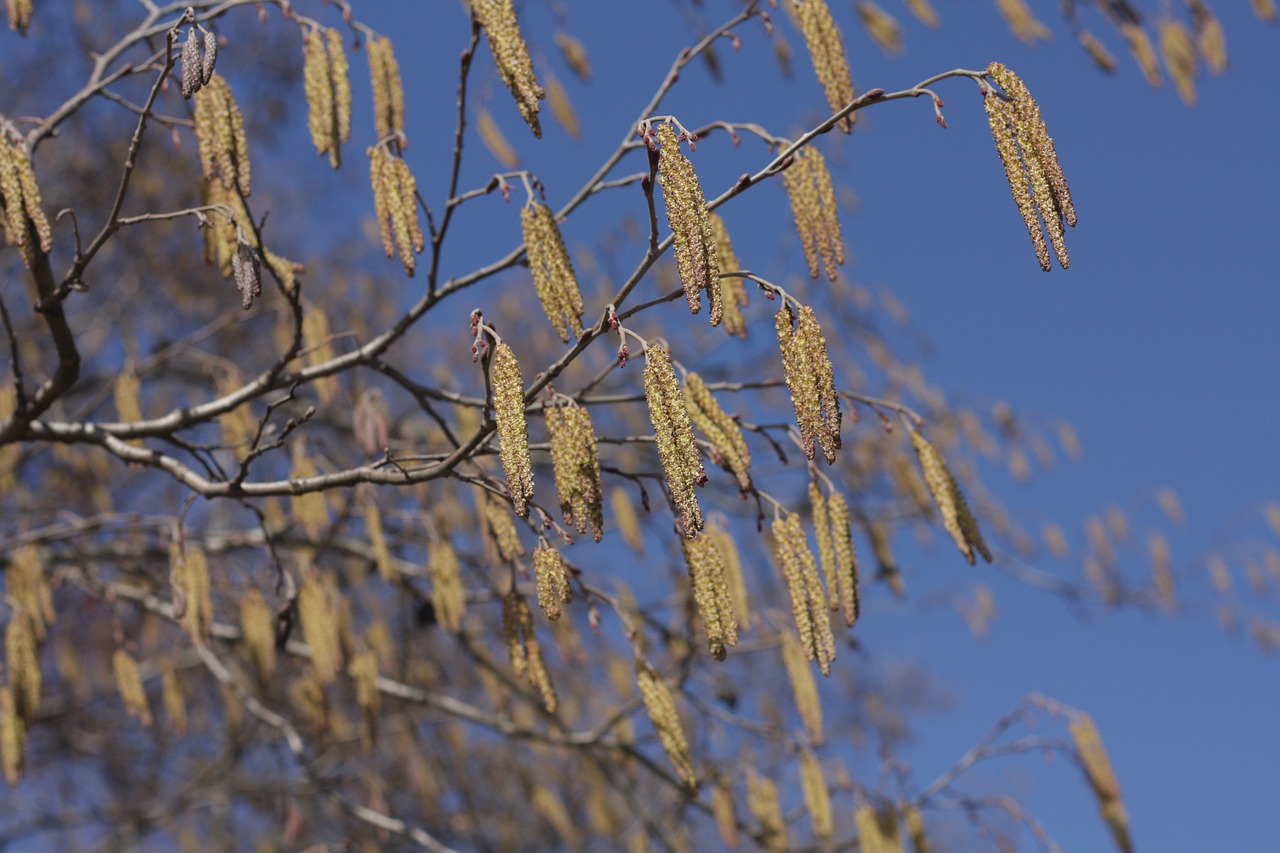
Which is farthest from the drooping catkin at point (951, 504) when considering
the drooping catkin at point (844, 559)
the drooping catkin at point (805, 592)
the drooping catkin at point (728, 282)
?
the drooping catkin at point (728, 282)

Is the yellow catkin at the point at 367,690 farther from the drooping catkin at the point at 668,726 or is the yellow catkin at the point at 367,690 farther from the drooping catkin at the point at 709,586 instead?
the drooping catkin at the point at 709,586

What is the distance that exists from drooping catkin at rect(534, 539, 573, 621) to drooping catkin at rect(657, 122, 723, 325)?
57 centimetres

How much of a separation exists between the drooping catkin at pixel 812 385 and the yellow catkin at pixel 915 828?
6.90ft

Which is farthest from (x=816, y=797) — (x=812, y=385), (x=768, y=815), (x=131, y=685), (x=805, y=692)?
(x=131, y=685)

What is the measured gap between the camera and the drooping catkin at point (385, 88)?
2.54 m

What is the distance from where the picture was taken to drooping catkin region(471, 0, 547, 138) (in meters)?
1.88

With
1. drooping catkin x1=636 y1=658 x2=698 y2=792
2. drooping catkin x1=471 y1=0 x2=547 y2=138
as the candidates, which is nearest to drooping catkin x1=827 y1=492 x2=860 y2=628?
drooping catkin x1=636 y1=658 x2=698 y2=792

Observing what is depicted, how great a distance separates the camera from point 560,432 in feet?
6.31

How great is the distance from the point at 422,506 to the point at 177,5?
1.82m

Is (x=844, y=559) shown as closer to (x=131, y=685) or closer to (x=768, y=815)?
(x=768, y=815)

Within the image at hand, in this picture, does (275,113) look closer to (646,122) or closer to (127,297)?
(127,297)

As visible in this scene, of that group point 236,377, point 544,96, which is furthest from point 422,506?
point 544,96

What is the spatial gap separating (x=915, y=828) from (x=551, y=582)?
1.97 metres

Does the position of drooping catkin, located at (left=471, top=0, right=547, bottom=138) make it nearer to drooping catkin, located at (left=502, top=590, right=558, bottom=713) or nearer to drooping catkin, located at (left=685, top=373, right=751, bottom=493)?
drooping catkin, located at (left=685, top=373, right=751, bottom=493)
